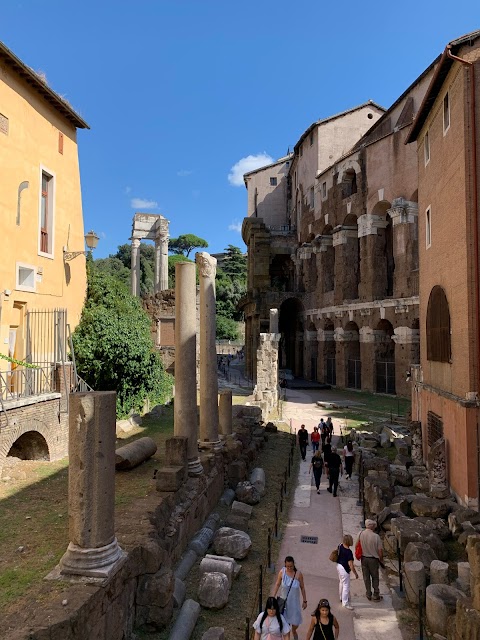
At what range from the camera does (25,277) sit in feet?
48.7

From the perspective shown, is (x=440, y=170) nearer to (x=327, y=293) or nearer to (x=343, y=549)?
(x=343, y=549)

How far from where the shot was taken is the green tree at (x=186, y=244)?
3282 inches

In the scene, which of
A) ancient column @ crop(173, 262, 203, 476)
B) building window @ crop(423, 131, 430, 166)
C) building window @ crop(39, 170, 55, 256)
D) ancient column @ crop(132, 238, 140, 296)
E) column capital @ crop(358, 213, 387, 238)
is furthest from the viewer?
ancient column @ crop(132, 238, 140, 296)

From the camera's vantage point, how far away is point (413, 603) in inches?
285

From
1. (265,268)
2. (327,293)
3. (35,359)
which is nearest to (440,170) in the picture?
(35,359)

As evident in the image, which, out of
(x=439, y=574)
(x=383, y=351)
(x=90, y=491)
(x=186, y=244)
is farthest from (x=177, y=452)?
(x=186, y=244)

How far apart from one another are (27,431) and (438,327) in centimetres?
1111

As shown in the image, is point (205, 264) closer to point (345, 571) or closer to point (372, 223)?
point (345, 571)

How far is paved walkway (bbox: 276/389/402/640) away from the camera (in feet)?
22.0

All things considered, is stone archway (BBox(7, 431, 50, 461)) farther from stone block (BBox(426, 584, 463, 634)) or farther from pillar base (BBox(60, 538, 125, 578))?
stone block (BBox(426, 584, 463, 634))

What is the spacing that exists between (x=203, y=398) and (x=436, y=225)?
25.9 feet

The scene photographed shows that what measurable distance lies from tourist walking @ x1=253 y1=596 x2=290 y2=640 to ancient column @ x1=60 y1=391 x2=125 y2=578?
176 cm

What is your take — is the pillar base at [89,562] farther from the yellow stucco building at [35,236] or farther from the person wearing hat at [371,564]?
the yellow stucco building at [35,236]

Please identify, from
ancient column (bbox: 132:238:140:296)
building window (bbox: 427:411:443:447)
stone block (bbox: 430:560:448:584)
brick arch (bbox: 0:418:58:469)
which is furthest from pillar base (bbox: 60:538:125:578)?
ancient column (bbox: 132:238:140:296)
